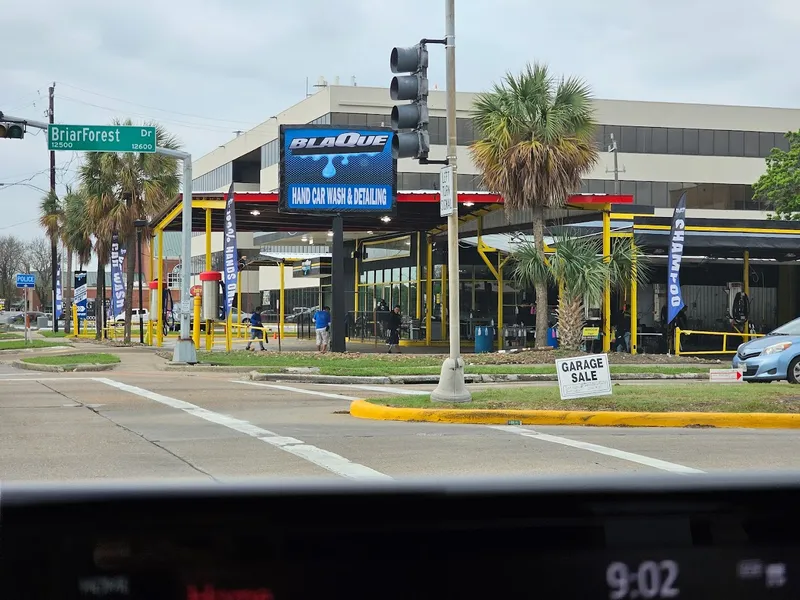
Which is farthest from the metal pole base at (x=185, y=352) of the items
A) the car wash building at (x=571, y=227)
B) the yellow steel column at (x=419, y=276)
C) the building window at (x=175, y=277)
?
the yellow steel column at (x=419, y=276)

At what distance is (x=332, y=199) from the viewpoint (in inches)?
1093

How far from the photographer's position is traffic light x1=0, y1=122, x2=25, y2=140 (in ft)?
70.7

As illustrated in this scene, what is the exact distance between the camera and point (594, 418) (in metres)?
13.3

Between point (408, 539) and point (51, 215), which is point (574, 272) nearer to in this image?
point (408, 539)

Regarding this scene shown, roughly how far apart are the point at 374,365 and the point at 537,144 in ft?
23.9

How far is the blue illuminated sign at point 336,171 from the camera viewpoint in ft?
90.6

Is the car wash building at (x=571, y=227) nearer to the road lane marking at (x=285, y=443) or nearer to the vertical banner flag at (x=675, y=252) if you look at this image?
the vertical banner flag at (x=675, y=252)

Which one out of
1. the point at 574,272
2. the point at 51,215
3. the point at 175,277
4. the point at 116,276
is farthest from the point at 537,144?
the point at 175,277

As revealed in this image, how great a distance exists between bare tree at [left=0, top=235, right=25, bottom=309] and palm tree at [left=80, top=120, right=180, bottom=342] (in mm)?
72465

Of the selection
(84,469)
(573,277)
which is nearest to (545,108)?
(573,277)

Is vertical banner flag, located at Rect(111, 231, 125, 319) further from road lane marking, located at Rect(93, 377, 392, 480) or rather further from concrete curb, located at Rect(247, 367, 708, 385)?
road lane marking, located at Rect(93, 377, 392, 480)

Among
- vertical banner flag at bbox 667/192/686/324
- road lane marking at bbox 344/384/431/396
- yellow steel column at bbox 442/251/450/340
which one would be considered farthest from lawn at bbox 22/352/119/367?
vertical banner flag at bbox 667/192/686/324

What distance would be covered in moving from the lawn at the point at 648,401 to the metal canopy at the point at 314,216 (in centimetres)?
1329

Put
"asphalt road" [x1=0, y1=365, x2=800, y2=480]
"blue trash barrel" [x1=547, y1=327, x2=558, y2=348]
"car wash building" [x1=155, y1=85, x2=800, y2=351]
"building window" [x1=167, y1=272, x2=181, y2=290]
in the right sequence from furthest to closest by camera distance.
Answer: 1. "building window" [x1=167, y1=272, x2=181, y2=290]
2. "car wash building" [x1=155, y1=85, x2=800, y2=351]
3. "blue trash barrel" [x1=547, y1=327, x2=558, y2=348]
4. "asphalt road" [x1=0, y1=365, x2=800, y2=480]
